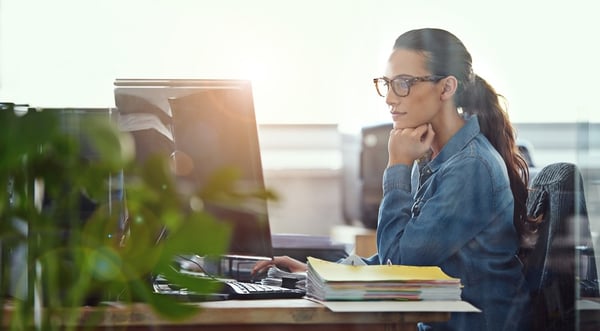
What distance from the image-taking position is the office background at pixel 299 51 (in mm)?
2076

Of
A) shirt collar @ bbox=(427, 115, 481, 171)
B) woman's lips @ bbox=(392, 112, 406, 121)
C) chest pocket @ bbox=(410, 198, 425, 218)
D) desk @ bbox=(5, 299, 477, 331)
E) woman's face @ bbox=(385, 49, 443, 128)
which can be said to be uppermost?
woman's face @ bbox=(385, 49, 443, 128)

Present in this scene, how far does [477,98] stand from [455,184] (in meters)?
0.23

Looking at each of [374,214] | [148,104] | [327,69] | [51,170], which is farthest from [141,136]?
[374,214]

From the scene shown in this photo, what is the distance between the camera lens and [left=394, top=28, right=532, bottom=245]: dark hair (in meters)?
2.09

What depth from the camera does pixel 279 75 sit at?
222 cm

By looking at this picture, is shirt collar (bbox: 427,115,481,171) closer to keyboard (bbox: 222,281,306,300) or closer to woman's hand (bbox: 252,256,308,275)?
woman's hand (bbox: 252,256,308,275)

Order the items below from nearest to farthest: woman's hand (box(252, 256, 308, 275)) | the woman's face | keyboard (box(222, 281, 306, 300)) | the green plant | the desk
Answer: the green plant
the desk
keyboard (box(222, 281, 306, 300))
woman's hand (box(252, 256, 308, 275))
the woman's face

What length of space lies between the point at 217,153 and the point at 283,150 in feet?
3.03

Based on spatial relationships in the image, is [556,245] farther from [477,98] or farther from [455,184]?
[477,98]

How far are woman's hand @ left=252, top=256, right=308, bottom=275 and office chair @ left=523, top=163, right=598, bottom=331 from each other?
51 centimetres

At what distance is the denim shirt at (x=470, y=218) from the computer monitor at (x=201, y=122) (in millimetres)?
465

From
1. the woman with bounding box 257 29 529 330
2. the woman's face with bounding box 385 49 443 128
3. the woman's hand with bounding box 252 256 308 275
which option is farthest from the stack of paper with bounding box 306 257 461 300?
the woman's face with bounding box 385 49 443 128

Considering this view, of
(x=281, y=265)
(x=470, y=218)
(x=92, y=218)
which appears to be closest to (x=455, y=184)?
(x=470, y=218)

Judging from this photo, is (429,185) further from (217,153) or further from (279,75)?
(217,153)
